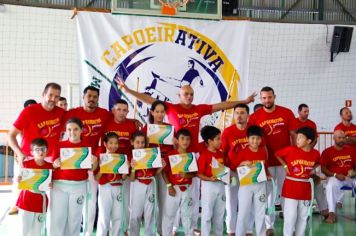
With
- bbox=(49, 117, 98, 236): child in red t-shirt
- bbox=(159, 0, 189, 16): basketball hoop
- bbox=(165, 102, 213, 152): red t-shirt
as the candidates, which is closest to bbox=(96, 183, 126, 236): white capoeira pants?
bbox=(49, 117, 98, 236): child in red t-shirt

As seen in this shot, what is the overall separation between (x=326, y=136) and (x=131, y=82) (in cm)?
549

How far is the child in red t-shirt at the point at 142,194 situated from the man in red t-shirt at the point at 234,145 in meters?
0.83

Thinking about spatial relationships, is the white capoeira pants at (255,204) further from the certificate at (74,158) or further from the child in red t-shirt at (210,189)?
the certificate at (74,158)

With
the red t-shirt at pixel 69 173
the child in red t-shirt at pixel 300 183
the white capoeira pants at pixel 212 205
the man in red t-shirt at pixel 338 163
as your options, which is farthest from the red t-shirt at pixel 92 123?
the man in red t-shirt at pixel 338 163

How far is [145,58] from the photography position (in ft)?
21.9

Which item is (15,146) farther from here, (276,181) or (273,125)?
(276,181)

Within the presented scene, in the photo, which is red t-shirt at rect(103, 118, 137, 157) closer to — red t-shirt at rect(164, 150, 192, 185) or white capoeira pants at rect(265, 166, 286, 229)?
red t-shirt at rect(164, 150, 192, 185)

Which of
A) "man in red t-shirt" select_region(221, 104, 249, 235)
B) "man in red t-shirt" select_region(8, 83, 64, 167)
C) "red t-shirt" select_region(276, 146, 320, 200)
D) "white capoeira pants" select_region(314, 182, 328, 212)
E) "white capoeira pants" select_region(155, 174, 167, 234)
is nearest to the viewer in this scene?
"man in red t-shirt" select_region(8, 83, 64, 167)

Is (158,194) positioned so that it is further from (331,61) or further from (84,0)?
(84,0)

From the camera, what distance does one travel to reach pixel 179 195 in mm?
4332

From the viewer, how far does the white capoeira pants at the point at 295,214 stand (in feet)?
14.3

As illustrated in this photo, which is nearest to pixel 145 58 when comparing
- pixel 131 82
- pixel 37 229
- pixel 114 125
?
pixel 131 82

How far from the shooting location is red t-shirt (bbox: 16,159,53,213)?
373 cm

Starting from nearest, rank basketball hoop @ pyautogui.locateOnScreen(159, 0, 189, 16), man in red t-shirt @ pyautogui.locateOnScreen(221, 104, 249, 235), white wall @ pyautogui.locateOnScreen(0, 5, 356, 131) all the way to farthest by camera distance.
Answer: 1. man in red t-shirt @ pyautogui.locateOnScreen(221, 104, 249, 235)
2. basketball hoop @ pyautogui.locateOnScreen(159, 0, 189, 16)
3. white wall @ pyautogui.locateOnScreen(0, 5, 356, 131)
